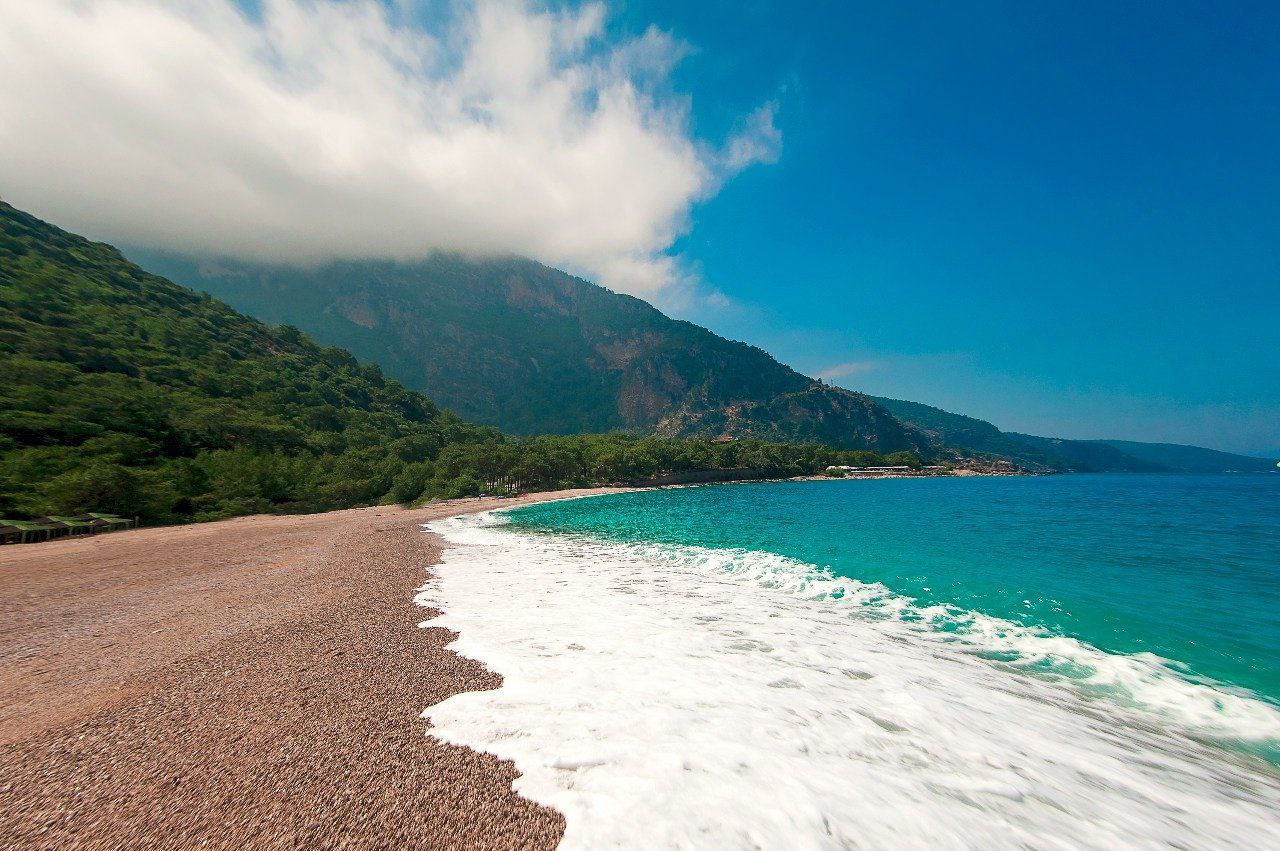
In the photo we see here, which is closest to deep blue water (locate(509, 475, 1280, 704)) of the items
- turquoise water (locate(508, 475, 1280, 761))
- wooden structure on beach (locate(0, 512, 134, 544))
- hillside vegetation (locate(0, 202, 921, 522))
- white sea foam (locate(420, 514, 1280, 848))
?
turquoise water (locate(508, 475, 1280, 761))

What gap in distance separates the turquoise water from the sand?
11.6 meters

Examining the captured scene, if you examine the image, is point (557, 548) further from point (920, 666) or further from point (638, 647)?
point (920, 666)

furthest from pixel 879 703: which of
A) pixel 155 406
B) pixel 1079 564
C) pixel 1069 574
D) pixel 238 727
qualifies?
pixel 155 406

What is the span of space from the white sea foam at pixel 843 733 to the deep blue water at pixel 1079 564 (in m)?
2.07

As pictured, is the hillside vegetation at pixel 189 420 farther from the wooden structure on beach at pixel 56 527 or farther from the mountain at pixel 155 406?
the wooden structure on beach at pixel 56 527

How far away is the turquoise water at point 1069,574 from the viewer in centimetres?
1015

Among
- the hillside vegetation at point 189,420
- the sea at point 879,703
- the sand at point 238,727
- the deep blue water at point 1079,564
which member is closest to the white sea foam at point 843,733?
the sea at point 879,703

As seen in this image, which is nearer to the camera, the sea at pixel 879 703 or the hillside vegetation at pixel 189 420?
the sea at pixel 879 703

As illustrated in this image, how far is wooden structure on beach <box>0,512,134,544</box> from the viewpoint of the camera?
23031 millimetres

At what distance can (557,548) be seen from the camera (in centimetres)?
2405

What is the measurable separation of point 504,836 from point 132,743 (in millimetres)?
4940

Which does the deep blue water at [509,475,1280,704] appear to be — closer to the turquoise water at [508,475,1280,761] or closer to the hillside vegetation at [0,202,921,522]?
the turquoise water at [508,475,1280,761]

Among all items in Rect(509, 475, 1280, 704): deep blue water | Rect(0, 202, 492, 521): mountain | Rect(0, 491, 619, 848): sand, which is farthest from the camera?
Rect(0, 202, 492, 521): mountain

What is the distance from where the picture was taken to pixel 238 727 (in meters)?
5.43
